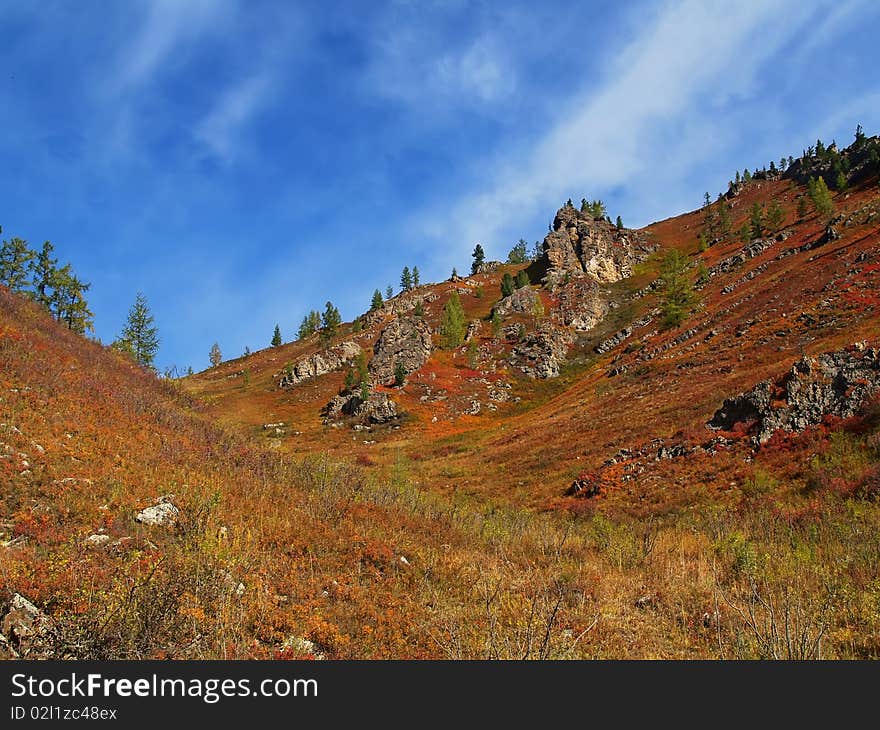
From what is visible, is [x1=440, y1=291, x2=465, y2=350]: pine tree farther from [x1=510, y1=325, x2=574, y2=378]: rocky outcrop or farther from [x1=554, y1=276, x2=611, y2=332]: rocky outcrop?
[x1=554, y1=276, x2=611, y2=332]: rocky outcrop

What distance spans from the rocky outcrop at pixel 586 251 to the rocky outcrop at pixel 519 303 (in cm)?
949

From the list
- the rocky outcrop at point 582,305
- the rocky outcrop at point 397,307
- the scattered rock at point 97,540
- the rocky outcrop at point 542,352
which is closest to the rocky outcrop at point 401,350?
the rocky outcrop at point 542,352

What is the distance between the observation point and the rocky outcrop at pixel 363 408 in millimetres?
61719

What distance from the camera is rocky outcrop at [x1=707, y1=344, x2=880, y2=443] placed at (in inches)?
686

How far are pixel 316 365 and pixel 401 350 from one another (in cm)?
2033

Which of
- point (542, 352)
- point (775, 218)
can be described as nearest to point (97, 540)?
point (542, 352)

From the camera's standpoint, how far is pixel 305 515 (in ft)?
27.6

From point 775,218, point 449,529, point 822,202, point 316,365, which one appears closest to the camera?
point 449,529

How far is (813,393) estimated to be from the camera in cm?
1841

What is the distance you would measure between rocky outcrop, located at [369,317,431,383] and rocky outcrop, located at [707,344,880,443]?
57.9 m

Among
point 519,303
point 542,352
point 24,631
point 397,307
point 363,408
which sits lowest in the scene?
point 24,631

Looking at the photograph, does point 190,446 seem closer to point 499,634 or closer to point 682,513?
point 499,634

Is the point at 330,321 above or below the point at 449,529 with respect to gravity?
above

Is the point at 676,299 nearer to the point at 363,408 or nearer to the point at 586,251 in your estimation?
the point at 363,408
